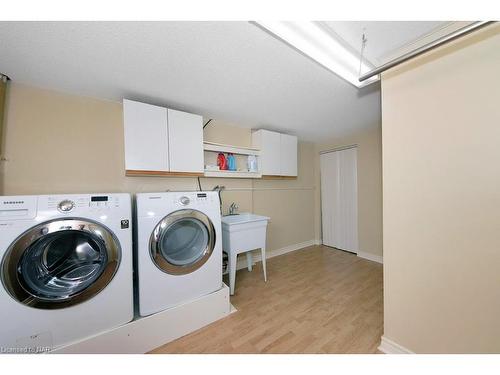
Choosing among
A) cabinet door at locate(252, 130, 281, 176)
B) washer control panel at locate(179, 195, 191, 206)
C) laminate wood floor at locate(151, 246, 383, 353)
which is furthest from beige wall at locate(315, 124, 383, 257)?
washer control panel at locate(179, 195, 191, 206)

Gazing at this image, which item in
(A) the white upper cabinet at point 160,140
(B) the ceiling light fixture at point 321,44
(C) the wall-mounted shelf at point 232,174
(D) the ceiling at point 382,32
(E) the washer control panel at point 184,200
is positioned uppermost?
(D) the ceiling at point 382,32

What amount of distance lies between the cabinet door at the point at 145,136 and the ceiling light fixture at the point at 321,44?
4.54 ft

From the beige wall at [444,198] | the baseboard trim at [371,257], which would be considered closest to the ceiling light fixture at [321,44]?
the beige wall at [444,198]

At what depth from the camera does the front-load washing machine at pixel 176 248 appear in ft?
4.28

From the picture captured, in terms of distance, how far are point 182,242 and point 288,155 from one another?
6.75 feet

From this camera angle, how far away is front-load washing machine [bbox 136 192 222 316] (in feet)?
4.28

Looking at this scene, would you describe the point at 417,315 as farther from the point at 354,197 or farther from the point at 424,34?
the point at 354,197

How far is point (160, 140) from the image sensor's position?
1.76 metres

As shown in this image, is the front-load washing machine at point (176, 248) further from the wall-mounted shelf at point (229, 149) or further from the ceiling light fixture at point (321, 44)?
the ceiling light fixture at point (321, 44)

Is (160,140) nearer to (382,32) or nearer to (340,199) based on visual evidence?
(382,32)

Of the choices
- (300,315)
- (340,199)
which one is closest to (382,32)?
(300,315)
